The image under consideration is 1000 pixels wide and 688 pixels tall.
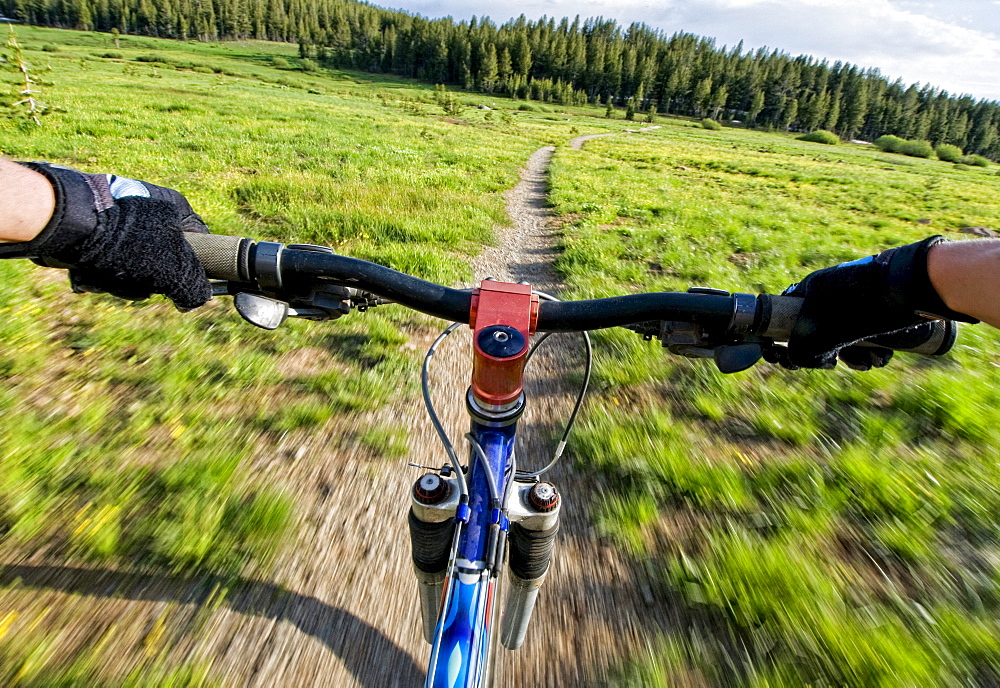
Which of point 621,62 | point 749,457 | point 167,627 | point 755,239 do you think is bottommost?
point 167,627

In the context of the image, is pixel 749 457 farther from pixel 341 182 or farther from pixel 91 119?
pixel 91 119

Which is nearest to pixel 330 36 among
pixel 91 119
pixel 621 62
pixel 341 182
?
pixel 621 62

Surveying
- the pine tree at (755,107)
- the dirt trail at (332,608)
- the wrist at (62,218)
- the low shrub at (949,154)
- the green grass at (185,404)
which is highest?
the pine tree at (755,107)

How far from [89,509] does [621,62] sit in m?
113

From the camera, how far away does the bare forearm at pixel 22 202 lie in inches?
36.9

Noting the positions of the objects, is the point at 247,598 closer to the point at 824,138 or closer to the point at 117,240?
the point at 117,240

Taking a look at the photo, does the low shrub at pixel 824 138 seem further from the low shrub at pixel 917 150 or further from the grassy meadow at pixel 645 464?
the grassy meadow at pixel 645 464

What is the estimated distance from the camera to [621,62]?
95.3m

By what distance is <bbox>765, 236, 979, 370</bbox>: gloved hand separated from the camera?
1029 millimetres

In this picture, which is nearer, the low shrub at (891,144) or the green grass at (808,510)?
the green grass at (808,510)

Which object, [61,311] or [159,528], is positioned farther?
[61,311]

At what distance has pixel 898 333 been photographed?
132cm

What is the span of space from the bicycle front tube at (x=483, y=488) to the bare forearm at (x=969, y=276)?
924 mm

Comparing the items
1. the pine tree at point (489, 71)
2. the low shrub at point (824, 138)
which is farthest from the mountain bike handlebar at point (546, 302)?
the pine tree at point (489, 71)
